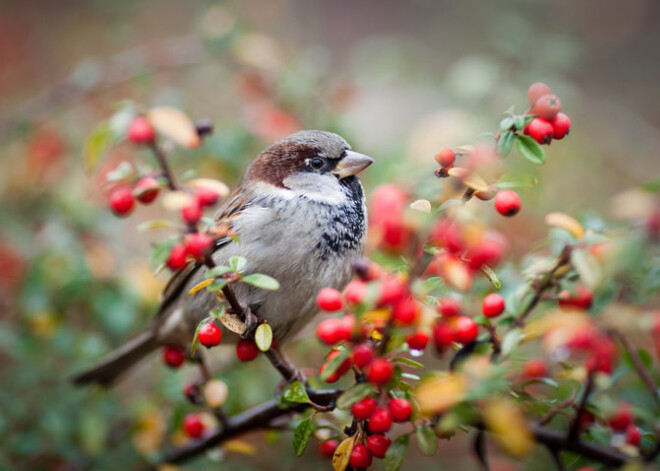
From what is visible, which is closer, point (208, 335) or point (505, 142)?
point (505, 142)

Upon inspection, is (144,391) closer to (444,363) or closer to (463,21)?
(444,363)

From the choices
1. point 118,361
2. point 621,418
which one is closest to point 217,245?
point 118,361

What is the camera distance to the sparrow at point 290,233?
1741mm

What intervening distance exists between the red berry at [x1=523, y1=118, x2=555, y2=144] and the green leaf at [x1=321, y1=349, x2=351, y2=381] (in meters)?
0.55

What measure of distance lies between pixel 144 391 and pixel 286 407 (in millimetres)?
1493

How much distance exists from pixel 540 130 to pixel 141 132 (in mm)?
842

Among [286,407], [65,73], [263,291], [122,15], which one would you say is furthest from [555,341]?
[65,73]

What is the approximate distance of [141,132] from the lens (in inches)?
54.1

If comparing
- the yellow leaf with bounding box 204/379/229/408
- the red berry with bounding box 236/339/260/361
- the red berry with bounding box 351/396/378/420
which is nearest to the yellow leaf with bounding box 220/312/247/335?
the red berry with bounding box 236/339/260/361

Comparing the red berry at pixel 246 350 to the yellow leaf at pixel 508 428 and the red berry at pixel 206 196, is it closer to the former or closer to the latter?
the red berry at pixel 206 196

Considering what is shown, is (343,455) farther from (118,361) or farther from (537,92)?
(118,361)

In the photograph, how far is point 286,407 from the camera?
1411 mm

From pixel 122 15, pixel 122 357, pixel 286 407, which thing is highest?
pixel 122 15

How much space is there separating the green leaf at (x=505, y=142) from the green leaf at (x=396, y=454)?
1.90 feet
